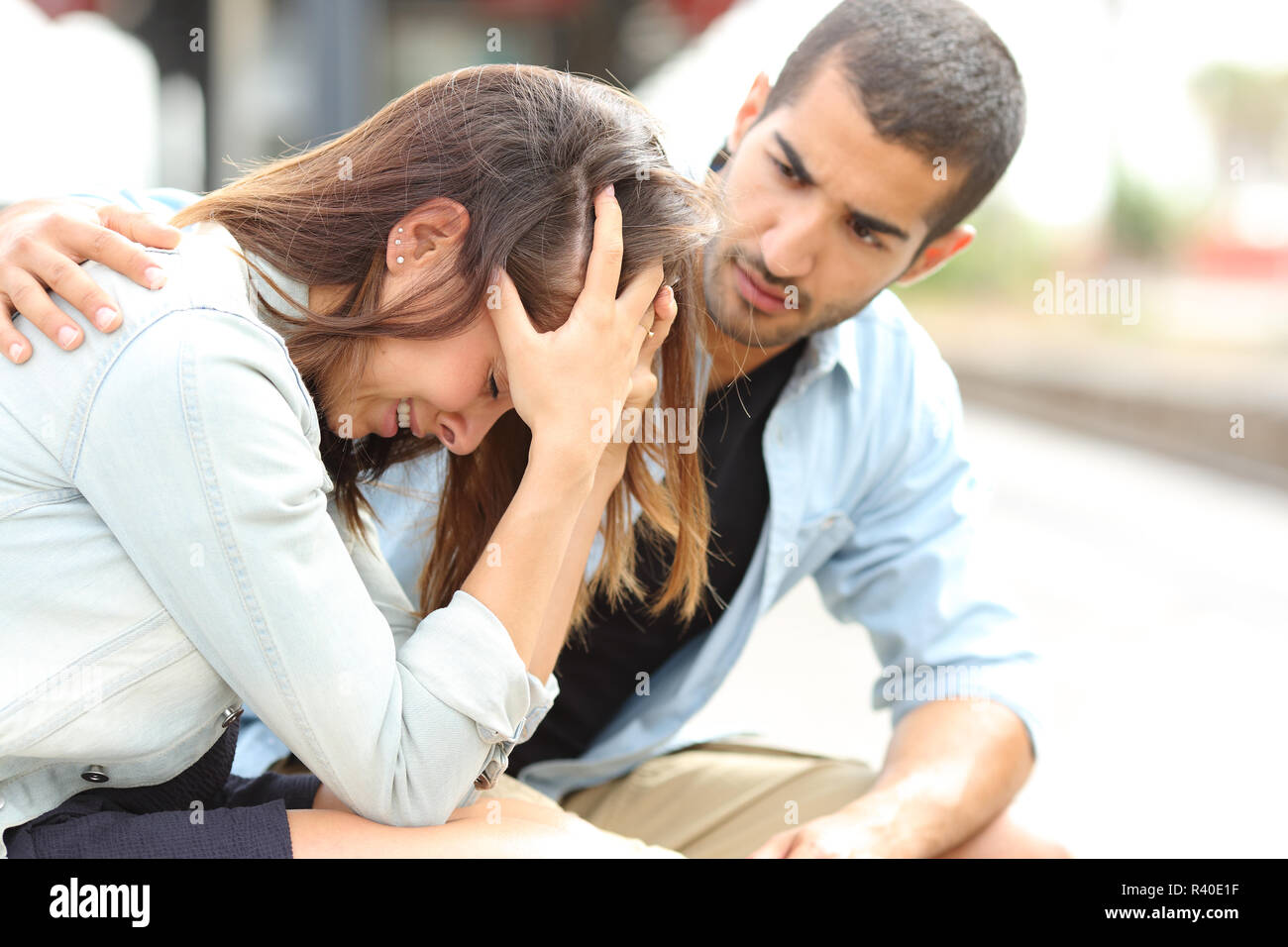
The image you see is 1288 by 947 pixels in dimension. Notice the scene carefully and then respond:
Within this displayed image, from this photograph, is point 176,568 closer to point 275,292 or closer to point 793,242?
point 275,292

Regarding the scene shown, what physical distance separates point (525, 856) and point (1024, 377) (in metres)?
11.6

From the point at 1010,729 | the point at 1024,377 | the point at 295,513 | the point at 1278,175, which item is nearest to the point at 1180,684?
the point at 1010,729

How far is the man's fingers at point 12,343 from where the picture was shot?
3.74ft

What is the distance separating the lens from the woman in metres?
1.12

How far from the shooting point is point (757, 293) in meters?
2.00

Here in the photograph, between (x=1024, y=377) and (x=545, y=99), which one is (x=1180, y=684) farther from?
(x=1024, y=377)

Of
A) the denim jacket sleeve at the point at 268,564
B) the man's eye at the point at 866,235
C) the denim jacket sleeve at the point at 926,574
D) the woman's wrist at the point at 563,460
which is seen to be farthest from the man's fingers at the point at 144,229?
the denim jacket sleeve at the point at 926,574

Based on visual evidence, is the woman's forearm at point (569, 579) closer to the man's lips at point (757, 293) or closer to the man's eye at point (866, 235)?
the man's lips at point (757, 293)

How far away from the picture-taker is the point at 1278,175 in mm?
16703

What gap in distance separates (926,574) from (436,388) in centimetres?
101

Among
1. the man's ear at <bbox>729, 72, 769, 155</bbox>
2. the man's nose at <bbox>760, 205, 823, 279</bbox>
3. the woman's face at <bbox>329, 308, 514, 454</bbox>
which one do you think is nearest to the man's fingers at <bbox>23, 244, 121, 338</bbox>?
the woman's face at <bbox>329, 308, 514, 454</bbox>

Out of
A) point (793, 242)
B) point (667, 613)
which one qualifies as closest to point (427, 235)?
point (793, 242)

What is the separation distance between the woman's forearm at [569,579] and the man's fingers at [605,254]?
11.9 inches

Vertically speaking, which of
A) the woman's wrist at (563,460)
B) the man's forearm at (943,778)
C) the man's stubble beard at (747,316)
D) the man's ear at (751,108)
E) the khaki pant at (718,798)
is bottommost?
the khaki pant at (718,798)
